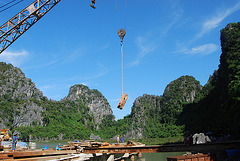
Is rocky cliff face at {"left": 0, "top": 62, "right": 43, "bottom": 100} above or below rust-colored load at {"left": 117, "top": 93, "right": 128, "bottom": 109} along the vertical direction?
above

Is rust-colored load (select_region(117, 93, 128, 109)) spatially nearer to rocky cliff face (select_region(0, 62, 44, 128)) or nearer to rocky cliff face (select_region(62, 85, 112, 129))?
rocky cliff face (select_region(0, 62, 44, 128))

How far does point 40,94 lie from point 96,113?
43306 millimetres

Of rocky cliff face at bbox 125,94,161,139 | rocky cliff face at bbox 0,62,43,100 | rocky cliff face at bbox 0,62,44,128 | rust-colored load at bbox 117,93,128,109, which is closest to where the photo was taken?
rust-colored load at bbox 117,93,128,109

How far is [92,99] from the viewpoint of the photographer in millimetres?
162750

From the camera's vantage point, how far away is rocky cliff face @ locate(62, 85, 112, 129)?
522ft

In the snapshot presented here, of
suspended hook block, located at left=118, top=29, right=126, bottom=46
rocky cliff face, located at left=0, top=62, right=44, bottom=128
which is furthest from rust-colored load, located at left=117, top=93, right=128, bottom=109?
rocky cliff face, located at left=0, top=62, right=44, bottom=128

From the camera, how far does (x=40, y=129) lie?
116750 mm

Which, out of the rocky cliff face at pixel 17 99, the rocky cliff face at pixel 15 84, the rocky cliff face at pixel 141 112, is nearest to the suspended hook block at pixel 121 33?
the rocky cliff face at pixel 17 99

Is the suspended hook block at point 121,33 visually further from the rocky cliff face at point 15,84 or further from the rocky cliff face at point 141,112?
the rocky cliff face at point 15,84

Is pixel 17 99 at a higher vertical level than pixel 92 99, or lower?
lower

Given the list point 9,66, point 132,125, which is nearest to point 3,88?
point 9,66

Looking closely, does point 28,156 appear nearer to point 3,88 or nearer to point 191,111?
point 191,111

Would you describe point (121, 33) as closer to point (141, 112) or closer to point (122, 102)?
point (122, 102)

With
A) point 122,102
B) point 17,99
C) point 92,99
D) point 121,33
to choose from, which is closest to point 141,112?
point 92,99
